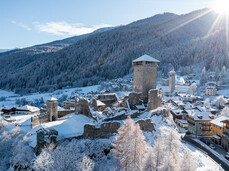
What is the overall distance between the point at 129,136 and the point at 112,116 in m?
5.24

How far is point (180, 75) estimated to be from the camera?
11175 centimetres

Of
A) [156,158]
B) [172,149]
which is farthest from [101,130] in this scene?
[172,149]

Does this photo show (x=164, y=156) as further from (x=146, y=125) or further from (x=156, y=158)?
(x=146, y=125)

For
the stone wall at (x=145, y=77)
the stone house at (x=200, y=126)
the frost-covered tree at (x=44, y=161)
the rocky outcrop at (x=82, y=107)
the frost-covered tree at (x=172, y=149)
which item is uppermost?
the stone wall at (x=145, y=77)

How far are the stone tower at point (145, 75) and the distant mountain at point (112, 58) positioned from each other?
83278mm

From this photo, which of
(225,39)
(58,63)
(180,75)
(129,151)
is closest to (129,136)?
(129,151)

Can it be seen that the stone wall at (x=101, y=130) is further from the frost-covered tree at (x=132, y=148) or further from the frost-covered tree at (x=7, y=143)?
the frost-covered tree at (x=7, y=143)

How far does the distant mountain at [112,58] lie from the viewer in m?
118

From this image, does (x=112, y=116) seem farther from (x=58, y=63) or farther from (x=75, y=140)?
(x=58, y=63)

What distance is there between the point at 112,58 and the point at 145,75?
402ft

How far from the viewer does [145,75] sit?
2311 centimetres


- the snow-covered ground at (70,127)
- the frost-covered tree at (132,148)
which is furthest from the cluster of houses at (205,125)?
the frost-covered tree at (132,148)

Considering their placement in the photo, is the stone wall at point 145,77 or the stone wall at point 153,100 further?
the stone wall at point 145,77

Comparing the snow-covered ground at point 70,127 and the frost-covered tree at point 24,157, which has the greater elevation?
the snow-covered ground at point 70,127
